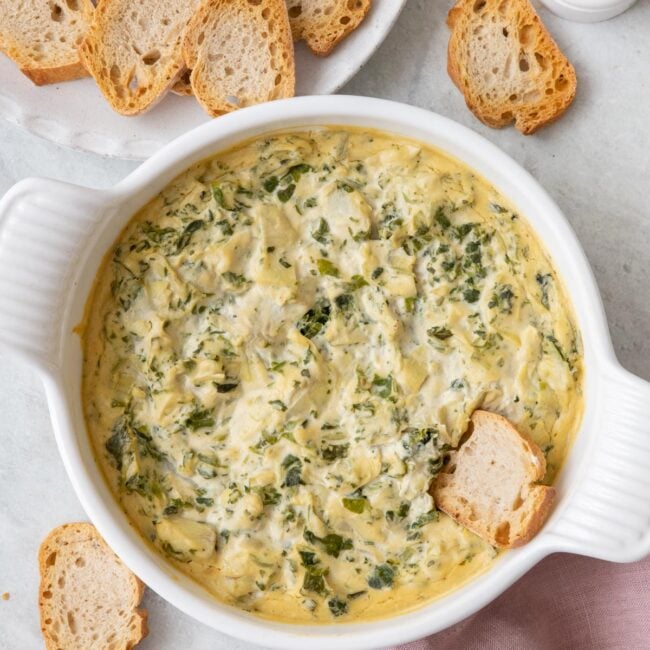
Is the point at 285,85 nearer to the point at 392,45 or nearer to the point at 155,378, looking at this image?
the point at 392,45

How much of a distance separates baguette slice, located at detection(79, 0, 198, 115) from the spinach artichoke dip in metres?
0.50

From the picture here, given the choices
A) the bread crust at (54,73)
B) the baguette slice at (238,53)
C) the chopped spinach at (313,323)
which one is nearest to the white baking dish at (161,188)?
the baguette slice at (238,53)

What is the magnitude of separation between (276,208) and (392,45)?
29.5 inches

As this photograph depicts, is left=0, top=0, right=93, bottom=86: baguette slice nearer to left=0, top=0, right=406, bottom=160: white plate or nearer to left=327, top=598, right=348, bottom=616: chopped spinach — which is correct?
left=0, top=0, right=406, bottom=160: white plate

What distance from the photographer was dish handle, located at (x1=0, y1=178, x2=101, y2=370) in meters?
2.11

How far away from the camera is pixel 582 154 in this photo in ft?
9.04

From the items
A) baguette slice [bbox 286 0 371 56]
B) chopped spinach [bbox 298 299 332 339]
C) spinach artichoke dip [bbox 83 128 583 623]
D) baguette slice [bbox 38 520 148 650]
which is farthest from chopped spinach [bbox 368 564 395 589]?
baguette slice [bbox 286 0 371 56]

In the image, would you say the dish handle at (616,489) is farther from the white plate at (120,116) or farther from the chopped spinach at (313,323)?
the white plate at (120,116)

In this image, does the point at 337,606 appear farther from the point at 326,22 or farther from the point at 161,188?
the point at 326,22

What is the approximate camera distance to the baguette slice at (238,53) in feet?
8.60

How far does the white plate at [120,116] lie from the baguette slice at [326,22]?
4cm

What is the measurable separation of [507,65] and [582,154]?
326 millimetres

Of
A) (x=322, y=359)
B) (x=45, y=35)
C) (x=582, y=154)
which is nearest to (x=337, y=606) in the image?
(x=322, y=359)

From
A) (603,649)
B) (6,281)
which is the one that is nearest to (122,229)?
(6,281)
